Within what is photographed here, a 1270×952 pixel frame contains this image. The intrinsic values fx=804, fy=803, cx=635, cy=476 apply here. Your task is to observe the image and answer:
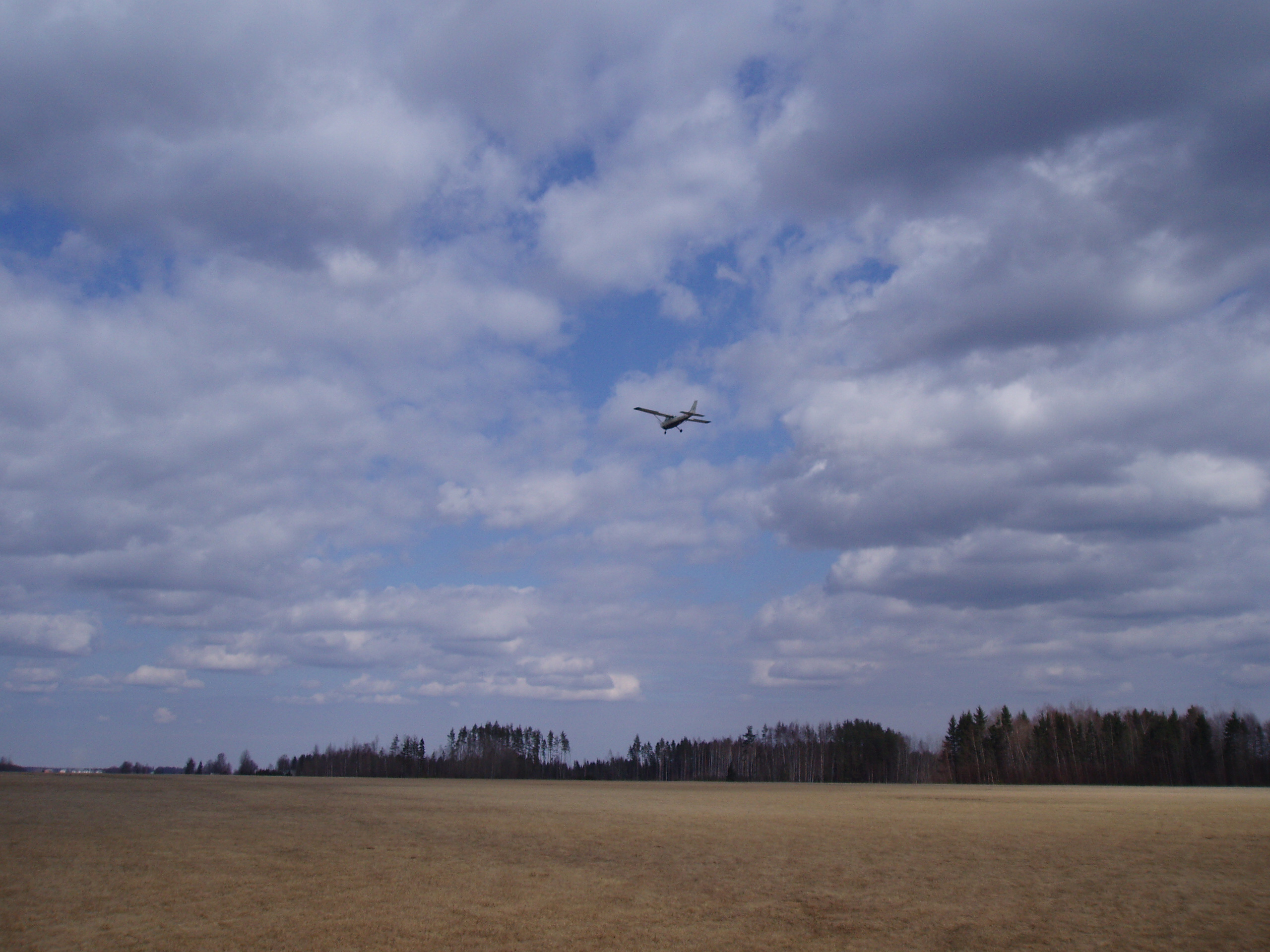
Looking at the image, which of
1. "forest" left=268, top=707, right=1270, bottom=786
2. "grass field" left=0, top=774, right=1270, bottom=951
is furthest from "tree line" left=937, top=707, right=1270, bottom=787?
"grass field" left=0, top=774, right=1270, bottom=951

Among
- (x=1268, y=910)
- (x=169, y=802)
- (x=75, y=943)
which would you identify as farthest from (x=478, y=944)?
(x=169, y=802)

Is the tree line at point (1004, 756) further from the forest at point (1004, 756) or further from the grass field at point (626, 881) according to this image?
the grass field at point (626, 881)

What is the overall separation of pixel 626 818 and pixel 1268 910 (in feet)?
90.3

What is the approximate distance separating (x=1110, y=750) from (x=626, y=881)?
14706cm

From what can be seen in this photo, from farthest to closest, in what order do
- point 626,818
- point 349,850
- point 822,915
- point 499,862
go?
point 626,818 < point 349,850 < point 499,862 < point 822,915

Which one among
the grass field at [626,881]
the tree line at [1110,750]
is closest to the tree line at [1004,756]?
the tree line at [1110,750]

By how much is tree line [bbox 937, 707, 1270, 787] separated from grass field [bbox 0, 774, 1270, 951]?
356 ft

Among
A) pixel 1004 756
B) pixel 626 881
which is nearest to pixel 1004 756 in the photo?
pixel 1004 756

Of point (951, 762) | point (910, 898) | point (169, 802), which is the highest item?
point (910, 898)

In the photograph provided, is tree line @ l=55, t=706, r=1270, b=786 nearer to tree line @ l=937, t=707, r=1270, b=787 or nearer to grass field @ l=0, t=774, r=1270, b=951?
tree line @ l=937, t=707, r=1270, b=787

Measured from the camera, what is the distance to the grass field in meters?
15.3

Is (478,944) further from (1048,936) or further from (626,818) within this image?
(626,818)

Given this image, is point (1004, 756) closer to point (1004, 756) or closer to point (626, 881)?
point (1004, 756)

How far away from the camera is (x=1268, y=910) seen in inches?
679
